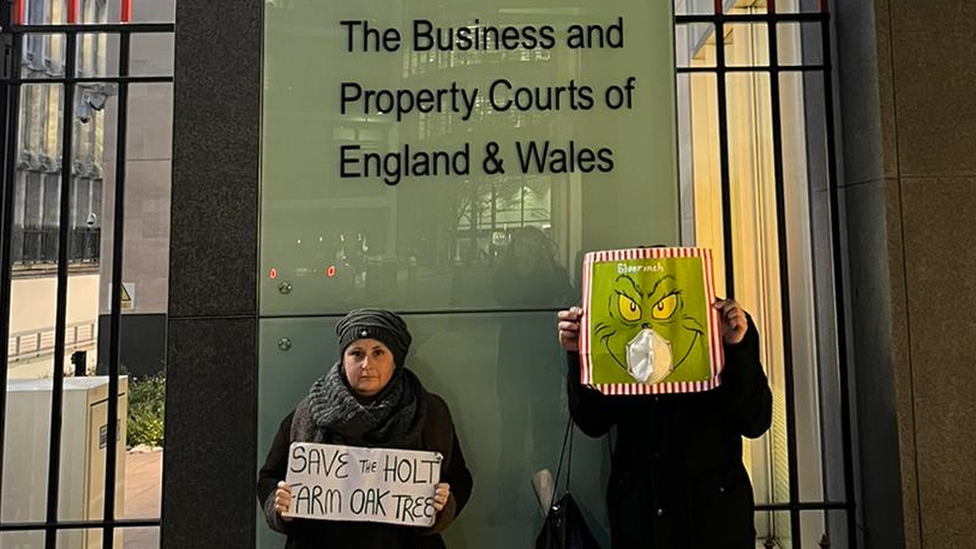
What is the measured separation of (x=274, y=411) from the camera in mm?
2908

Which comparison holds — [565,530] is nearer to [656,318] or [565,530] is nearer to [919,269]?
[656,318]

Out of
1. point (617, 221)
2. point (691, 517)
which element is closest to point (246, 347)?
point (617, 221)

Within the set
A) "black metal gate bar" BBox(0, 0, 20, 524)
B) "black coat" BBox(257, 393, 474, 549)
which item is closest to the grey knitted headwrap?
"black coat" BBox(257, 393, 474, 549)

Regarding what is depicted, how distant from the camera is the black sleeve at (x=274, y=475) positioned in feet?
8.00

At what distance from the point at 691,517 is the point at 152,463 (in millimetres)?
2808

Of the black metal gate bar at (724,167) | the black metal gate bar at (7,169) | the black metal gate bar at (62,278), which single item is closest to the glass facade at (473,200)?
the black metal gate bar at (724,167)

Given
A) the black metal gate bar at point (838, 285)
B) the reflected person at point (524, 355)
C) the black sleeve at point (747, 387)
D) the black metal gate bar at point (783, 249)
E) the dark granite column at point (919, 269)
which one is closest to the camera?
the black sleeve at point (747, 387)

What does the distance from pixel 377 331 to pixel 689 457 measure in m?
1.17

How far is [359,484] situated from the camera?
2.39 meters

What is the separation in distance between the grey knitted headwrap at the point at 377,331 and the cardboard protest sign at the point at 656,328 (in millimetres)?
648

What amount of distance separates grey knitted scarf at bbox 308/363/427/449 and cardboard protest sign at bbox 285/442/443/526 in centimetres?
4

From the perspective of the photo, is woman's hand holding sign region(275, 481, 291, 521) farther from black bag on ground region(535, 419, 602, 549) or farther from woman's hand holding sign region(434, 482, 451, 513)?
black bag on ground region(535, 419, 602, 549)

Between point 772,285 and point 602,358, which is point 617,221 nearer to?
point 602,358

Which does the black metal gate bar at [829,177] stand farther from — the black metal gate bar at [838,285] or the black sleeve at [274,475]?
the black sleeve at [274,475]
